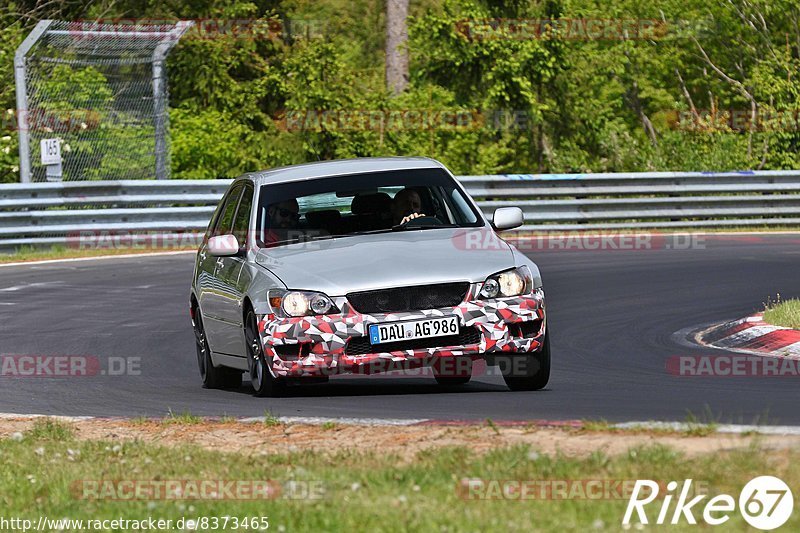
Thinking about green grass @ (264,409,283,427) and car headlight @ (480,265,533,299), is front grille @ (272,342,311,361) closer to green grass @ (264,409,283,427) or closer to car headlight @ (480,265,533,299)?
green grass @ (264,409,283,427)

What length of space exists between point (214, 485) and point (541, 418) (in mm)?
2114

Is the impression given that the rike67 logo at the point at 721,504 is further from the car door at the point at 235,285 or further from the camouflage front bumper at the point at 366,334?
the car door at the point at 235,285

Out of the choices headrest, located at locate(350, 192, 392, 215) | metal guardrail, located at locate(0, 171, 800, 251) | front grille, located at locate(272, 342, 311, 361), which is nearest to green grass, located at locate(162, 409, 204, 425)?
front grille, located at locate(272, 342, 311, 361)

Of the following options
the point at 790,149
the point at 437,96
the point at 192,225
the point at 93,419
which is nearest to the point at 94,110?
the point at 192,225

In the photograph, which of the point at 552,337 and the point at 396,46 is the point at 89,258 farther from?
the point at 396,46

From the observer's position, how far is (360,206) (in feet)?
34.5

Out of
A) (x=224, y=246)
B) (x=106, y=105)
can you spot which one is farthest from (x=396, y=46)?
(x=224, y=246)

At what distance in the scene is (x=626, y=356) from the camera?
37.7ft

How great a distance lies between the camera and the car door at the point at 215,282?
10.7 meters

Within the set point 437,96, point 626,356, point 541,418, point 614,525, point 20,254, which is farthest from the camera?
point 437,96

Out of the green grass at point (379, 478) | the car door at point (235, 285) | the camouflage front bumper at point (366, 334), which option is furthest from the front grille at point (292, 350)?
the green grass at point (379, 478)

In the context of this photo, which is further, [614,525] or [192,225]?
[192,225]

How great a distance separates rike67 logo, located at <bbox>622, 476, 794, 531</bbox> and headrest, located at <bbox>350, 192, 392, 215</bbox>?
16.2 feet

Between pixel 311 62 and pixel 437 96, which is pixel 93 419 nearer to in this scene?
pixel 311 62
